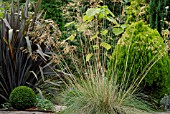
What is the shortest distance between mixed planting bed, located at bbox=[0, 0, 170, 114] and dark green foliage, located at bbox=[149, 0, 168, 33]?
208cm

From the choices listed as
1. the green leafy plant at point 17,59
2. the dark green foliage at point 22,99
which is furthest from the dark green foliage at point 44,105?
the green leafy plant at point 17,59

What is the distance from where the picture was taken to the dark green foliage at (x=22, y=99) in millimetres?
4758

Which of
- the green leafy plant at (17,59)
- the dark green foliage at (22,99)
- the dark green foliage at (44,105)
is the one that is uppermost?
the green leafy plant at (17,59)

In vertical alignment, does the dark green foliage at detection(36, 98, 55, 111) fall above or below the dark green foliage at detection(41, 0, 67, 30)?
below

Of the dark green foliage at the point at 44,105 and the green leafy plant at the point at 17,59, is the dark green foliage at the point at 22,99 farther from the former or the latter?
the green leafy plant at the point at 17,59

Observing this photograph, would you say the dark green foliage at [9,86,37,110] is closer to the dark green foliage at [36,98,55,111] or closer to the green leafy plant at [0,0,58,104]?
the dark green foliage at [36,98,55,111]

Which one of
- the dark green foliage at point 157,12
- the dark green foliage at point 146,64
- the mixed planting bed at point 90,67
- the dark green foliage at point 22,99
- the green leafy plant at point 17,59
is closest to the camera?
the mixed planting bed at point 90,67

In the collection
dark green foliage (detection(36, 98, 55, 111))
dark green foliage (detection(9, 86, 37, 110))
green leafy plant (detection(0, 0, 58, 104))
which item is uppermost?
green leafy plant (detection(0, 0, 58, 104))

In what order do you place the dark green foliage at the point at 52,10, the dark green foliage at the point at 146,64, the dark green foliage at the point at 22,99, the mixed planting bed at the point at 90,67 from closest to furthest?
→ the mixed planting bed at the point at 90,67 < the dark green foliage at the point at 146,64 < the dark green foliage at the point at 22,99 < the dark green foliage at the point at 52,10

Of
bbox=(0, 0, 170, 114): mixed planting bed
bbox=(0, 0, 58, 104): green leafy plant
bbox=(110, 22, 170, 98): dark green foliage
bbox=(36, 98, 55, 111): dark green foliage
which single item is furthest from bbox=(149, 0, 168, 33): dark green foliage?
bbox=(36, 98, 55, 111): dark green foliage

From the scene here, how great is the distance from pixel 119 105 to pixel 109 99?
14cm

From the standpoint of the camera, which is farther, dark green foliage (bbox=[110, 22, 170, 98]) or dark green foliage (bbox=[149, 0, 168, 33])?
dark green foliage (bbox=[149, 0, 168, 33])

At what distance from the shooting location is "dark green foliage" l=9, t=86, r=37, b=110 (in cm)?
476

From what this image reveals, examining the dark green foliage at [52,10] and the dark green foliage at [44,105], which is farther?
the dark green foliage at [52,10]
